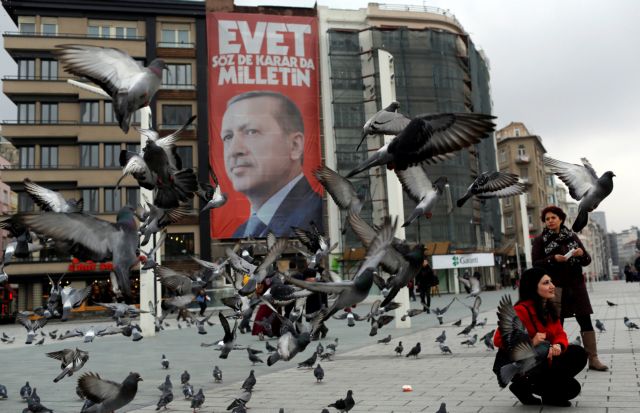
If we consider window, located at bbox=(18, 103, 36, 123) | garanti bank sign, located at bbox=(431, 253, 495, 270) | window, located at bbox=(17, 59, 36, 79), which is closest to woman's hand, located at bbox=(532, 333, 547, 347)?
garanti bank sign, located at bbox=(431, 253, 495, 270)

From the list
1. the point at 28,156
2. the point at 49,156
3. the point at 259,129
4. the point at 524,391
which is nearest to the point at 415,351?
the point at 524,391

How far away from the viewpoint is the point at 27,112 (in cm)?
4578

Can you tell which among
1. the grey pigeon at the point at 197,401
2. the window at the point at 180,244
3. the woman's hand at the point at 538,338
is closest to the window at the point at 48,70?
the window at the point at 180,244

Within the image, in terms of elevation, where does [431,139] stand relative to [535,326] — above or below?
above

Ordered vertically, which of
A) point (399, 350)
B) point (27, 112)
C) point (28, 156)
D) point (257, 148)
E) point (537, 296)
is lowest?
point (399, 350)

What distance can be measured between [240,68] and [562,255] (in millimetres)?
44103

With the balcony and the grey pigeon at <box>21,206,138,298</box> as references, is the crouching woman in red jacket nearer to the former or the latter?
the grey pigeon at <box>21,206,138,298</box>

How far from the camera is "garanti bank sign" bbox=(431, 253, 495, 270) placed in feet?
157

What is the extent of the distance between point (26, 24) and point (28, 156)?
10818 millimetres

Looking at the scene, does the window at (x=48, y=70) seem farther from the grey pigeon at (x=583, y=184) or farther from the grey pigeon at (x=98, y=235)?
the grey pigeon at (x=98, y=235)

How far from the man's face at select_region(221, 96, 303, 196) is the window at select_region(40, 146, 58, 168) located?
42.9 feet

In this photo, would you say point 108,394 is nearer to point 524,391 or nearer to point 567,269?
point 524,391

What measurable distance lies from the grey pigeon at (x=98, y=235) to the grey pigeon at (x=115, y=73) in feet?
2.59

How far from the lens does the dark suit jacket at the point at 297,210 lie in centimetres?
4838
